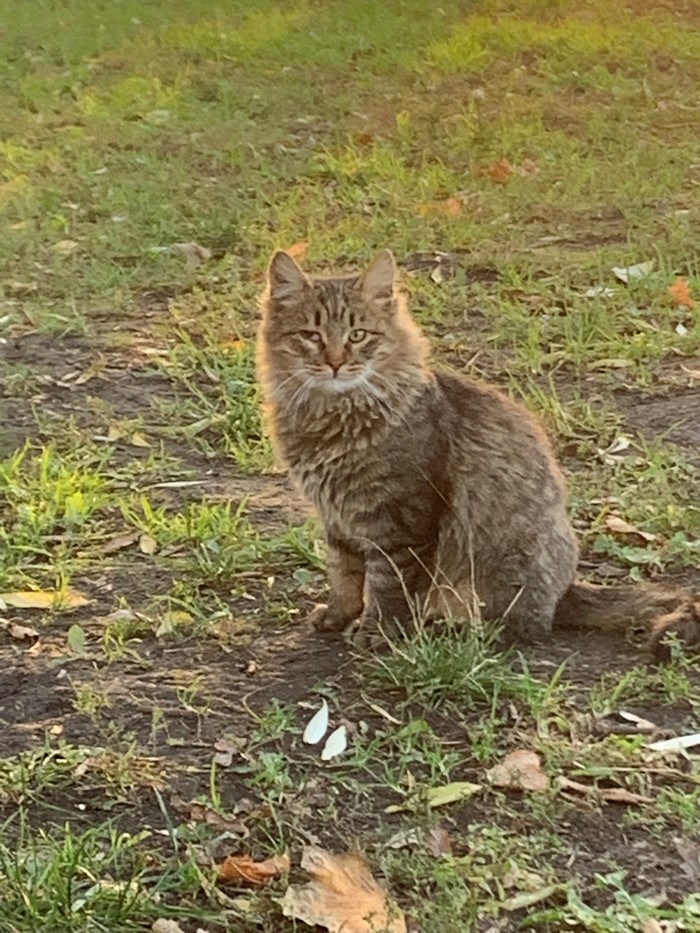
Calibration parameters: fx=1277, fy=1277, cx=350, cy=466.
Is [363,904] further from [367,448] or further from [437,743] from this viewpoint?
[367,448]

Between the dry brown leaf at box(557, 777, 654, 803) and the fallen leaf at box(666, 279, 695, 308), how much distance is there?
124 inches

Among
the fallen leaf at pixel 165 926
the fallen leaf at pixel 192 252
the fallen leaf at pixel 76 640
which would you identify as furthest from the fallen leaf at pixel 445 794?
the fallen leaf at pixel 192 252

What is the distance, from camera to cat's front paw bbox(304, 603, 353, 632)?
335 cm

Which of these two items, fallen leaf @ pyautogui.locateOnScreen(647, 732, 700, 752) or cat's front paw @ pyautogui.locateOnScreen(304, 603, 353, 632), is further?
cat's front paw @ pyautogui.locateOnScreen(304, 603, 353, 632)

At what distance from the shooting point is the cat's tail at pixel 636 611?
310cm

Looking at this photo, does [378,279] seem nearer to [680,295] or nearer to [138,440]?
[138,440]

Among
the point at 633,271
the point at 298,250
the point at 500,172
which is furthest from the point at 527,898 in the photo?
the point at 500,172

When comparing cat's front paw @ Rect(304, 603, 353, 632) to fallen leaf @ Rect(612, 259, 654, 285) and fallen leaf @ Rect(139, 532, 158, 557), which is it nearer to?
fallen leaf @ Rect(139, 532, 158, 557)

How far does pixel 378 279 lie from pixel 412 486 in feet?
1.98

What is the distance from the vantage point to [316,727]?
9.37 feet

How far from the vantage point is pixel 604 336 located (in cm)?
512

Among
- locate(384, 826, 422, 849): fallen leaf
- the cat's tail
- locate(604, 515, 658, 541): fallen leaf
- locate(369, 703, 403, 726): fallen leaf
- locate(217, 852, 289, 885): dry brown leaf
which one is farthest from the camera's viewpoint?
locate(604, 515, 658, 541): fallen leaf

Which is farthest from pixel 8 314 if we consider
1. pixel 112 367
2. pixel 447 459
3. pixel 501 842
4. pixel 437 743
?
pixel 501 842

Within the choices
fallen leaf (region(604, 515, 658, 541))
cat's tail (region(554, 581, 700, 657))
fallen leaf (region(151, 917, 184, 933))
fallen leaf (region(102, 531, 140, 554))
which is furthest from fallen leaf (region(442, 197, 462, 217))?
fallen leaf (region(151, 917, 184, 933))
